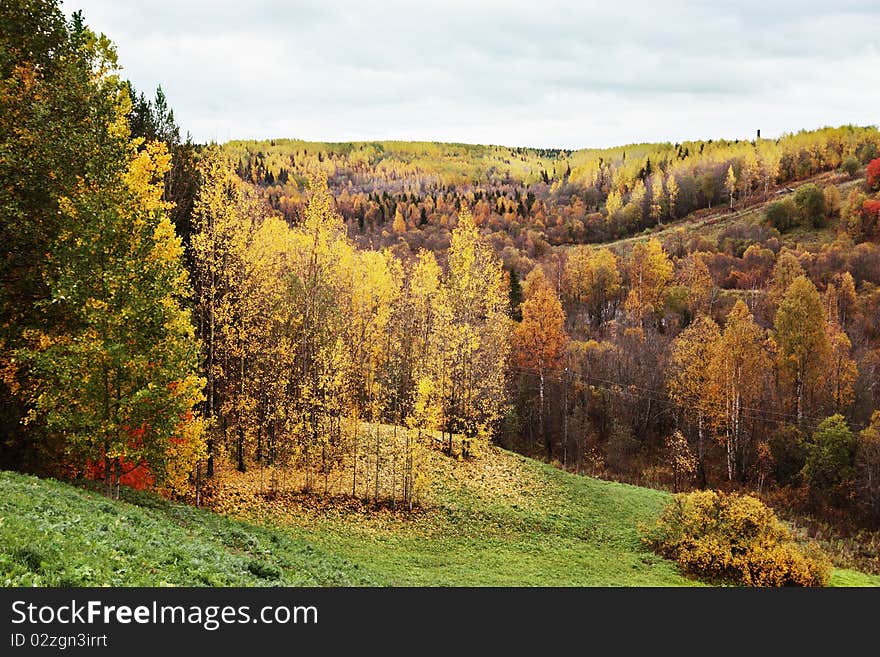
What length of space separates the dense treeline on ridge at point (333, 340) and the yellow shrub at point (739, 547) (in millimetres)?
11858

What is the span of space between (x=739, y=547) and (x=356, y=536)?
1558cm

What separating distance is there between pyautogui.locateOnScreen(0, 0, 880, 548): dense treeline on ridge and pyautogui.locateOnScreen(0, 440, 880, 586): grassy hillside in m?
1.96

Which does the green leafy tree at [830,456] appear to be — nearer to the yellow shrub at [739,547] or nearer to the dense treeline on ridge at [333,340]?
the dense treeline on ridge at [333,340]

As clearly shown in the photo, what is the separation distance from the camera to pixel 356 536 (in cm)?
2316

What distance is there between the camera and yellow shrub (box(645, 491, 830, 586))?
21.8 meters

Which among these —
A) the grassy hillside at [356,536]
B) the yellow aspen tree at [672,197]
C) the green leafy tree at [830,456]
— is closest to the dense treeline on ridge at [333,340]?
the green leafy tree at [830,456]

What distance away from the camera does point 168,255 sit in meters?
18.5

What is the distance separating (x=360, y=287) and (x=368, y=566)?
21280mm

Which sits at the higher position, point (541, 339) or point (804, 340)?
point (804, 340)

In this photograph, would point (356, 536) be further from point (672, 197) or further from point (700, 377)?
point (672, 197)

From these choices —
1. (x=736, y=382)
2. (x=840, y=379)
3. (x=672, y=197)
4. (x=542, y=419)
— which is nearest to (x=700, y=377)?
(x=736, y=382)

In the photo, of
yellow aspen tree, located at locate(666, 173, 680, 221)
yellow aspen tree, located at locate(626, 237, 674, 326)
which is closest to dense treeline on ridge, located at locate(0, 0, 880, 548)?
yellow aspen tree, located at locate(626, 237, 674, 326)

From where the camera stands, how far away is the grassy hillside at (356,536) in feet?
33.5

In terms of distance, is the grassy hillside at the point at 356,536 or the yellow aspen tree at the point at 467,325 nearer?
the grassy hillside at the point at 356,536
